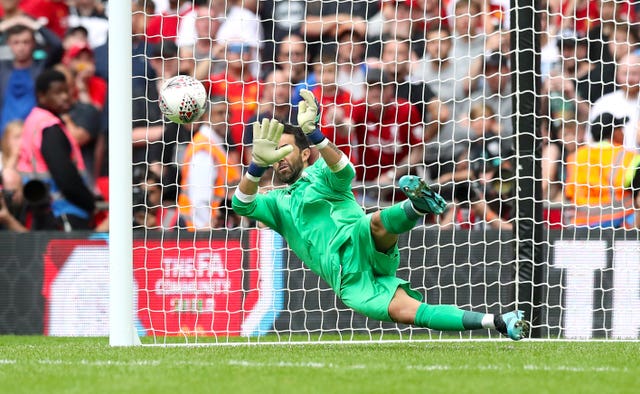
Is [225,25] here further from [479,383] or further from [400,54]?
[479,383]

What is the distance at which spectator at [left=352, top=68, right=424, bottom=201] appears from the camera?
32.9 ft

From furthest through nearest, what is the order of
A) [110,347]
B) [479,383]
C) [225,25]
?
[225,25] < [110,347] < [479,383]

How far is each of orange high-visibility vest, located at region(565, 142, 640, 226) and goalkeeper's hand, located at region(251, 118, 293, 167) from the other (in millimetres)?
3756

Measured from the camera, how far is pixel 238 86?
10102 millimetres

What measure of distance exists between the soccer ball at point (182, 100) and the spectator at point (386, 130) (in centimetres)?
285

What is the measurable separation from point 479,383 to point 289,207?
8.55ft

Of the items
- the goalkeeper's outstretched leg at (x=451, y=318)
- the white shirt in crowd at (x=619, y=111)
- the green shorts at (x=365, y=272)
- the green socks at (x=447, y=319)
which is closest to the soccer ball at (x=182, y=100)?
the green shorts at (x=365, y=272)

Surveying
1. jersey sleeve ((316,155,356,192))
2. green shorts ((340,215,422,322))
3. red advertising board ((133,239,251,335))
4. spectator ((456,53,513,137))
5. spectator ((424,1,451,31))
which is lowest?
red advertising board ((133,239,251,335))

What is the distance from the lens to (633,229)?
9.58 m

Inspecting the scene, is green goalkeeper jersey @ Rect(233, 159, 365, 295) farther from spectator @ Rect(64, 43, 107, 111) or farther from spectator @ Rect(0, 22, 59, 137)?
spectator @ Rect(0, 22, 59, 137)

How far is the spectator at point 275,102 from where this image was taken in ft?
33.1

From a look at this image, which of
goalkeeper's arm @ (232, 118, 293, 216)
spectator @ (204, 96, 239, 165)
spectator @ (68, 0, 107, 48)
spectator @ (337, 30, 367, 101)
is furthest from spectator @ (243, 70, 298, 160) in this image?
goalkeeper's arm @ (232, 118, 293, 216)

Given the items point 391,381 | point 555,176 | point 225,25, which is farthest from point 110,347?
point 555,176

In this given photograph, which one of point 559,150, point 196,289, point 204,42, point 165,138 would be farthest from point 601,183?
point 165,138
